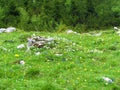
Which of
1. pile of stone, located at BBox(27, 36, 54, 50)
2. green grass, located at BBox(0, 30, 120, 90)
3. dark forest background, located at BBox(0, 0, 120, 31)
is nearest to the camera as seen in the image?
green grass, located at BBox(0, 30, 120, 90)

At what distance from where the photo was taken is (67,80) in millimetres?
12844

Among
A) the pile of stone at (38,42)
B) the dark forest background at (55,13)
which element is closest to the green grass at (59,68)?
the pile of stone at (38,42)

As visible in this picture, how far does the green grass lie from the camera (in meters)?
12.5

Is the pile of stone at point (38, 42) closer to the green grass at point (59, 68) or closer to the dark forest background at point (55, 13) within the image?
the green grass at point (59, 68)

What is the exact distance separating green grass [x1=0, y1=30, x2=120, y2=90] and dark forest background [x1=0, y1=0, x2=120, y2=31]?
54.6ft

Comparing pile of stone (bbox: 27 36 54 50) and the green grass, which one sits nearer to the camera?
the green grass

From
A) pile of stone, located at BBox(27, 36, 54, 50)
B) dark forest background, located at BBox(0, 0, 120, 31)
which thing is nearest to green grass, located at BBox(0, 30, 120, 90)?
pile of stone, located at BBox(27, 36, 54, 50)

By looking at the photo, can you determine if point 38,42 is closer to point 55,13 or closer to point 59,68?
Result: point 59,68

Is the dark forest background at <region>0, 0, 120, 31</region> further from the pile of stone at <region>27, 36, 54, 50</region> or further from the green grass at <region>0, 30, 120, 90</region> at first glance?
the green grass at <region>0, 30, 120, 90</region>

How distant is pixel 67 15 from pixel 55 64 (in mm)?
21701

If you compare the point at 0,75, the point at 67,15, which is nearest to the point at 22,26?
the point at 67,15

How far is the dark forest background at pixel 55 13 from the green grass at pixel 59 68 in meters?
16.6

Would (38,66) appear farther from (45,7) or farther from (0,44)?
(45,7)

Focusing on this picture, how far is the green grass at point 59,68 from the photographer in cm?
1245
